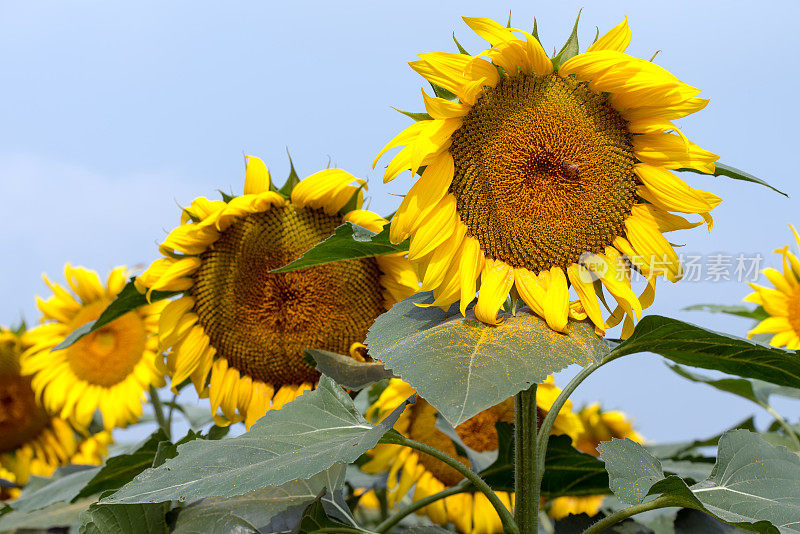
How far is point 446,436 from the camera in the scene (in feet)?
8.92

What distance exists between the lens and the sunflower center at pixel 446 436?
106 inches

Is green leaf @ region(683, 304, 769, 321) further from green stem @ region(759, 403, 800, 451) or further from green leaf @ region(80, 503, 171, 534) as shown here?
green leaf @ region(80, 503, 171, 534)

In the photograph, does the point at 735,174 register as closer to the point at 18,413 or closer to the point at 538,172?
the point at 538,172

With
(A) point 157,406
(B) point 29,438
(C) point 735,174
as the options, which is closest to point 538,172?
(C) point 735,174

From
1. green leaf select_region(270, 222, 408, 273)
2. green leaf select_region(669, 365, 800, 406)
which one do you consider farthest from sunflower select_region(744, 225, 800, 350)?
green leaf select_region(270, 222, 408, 273)

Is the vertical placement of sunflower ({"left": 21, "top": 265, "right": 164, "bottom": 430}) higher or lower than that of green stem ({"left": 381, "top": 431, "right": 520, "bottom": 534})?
lower

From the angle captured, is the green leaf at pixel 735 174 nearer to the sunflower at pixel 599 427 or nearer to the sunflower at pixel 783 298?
the sunflower at pixel 783 298

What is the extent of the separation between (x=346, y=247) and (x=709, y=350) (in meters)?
0.76

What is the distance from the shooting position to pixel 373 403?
2.82 meters

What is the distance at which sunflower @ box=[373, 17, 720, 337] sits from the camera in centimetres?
147

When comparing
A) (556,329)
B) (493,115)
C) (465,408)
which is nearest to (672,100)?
(493,115)

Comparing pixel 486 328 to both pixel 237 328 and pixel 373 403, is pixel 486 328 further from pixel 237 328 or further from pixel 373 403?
pixel 373 403

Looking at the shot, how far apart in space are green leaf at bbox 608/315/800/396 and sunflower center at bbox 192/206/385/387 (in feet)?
3.17

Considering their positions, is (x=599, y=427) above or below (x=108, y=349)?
below
